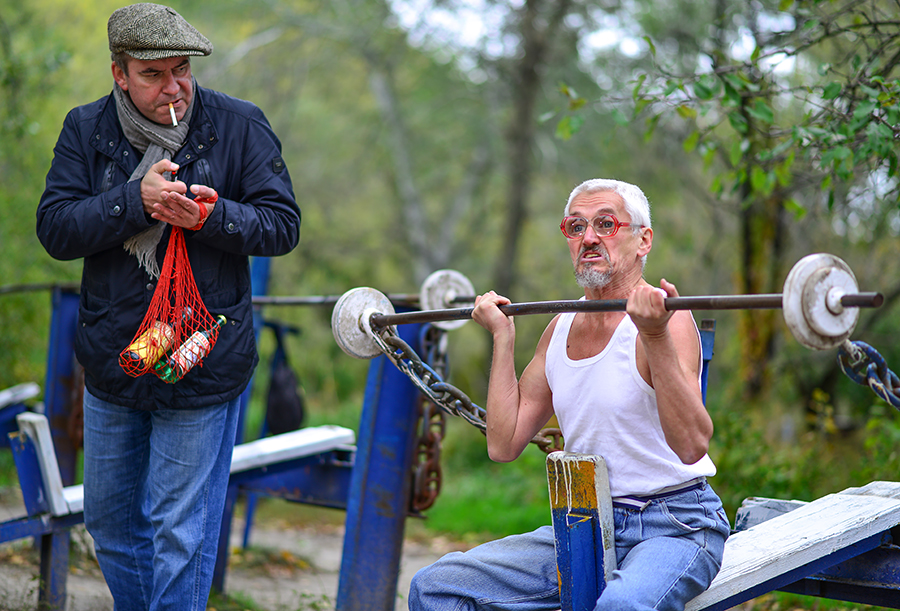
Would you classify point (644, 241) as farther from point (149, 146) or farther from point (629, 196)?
point (149, 146)

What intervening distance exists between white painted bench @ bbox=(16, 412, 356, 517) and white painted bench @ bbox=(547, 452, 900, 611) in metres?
1.74

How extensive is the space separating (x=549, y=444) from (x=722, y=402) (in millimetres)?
5207

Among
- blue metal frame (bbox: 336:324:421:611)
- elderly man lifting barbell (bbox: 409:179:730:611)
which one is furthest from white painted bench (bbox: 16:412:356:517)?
elderly man lifting barbell (bbox: 409:179:730:611)

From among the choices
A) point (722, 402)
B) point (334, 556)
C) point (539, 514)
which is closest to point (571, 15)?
point (722, 402)

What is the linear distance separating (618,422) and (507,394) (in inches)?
13.4

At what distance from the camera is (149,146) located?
2543 millimetres

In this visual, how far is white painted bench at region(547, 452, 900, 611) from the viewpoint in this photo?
2.08m

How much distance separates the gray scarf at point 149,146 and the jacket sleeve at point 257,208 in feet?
0.50

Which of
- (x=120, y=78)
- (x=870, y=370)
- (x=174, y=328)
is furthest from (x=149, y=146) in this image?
(x=870, y=370)

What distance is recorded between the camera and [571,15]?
11203mm

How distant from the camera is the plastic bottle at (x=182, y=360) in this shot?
95.8 inches

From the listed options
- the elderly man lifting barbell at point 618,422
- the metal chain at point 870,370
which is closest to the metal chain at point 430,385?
the elderly man lifting barbell at point 618,422

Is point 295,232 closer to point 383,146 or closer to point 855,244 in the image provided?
point 855,244

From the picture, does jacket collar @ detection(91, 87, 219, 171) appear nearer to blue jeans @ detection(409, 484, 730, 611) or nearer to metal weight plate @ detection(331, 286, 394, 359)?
metal weight plate @ detection(331, 286, 394, 359)
